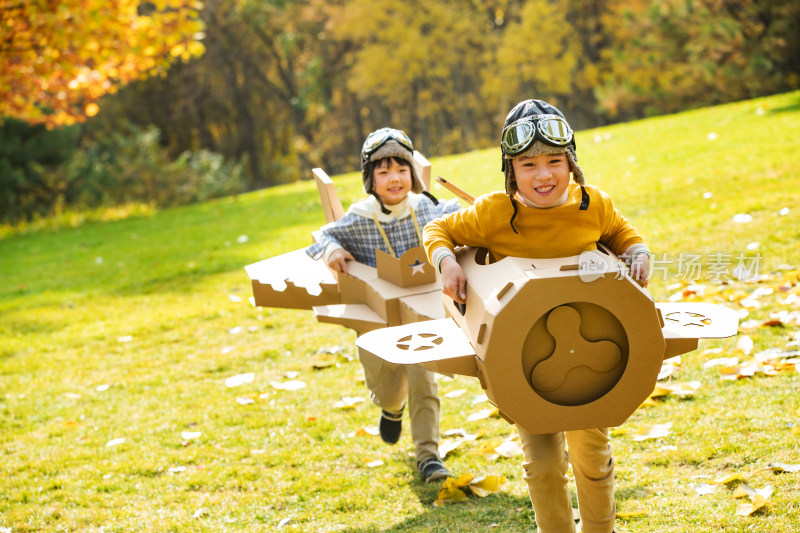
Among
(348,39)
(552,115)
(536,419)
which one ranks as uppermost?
(348,39)

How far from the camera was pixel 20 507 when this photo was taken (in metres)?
4.39

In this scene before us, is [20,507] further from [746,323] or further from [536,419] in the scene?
[746,323]

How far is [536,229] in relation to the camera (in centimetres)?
288

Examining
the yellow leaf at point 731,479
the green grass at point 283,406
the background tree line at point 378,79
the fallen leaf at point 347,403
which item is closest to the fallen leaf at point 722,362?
the green grass at point 283,406

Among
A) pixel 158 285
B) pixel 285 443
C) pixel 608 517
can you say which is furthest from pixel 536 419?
pixel 158 285

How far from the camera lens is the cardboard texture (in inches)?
98.1

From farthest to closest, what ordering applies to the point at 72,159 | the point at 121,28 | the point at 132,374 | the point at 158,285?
1. the point at 72,159
2. the point at 121,28
3. the point at 158,285
4. the point at 132,374

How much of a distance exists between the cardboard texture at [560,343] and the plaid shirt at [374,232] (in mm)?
1624

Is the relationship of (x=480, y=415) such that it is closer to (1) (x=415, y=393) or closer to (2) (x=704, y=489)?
(1) (x=415, y=393)

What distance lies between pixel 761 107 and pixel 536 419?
13031 mm

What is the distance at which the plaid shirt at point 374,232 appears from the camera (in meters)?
4.34

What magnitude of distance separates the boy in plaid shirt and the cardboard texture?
5.13 feet

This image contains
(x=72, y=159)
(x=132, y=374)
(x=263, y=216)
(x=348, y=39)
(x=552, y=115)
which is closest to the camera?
(x=552, y=115)

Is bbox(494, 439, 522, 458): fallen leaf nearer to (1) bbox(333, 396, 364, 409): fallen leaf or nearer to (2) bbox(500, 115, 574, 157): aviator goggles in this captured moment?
(1) bbox(333, 396, 364, 409): fallen leaf
